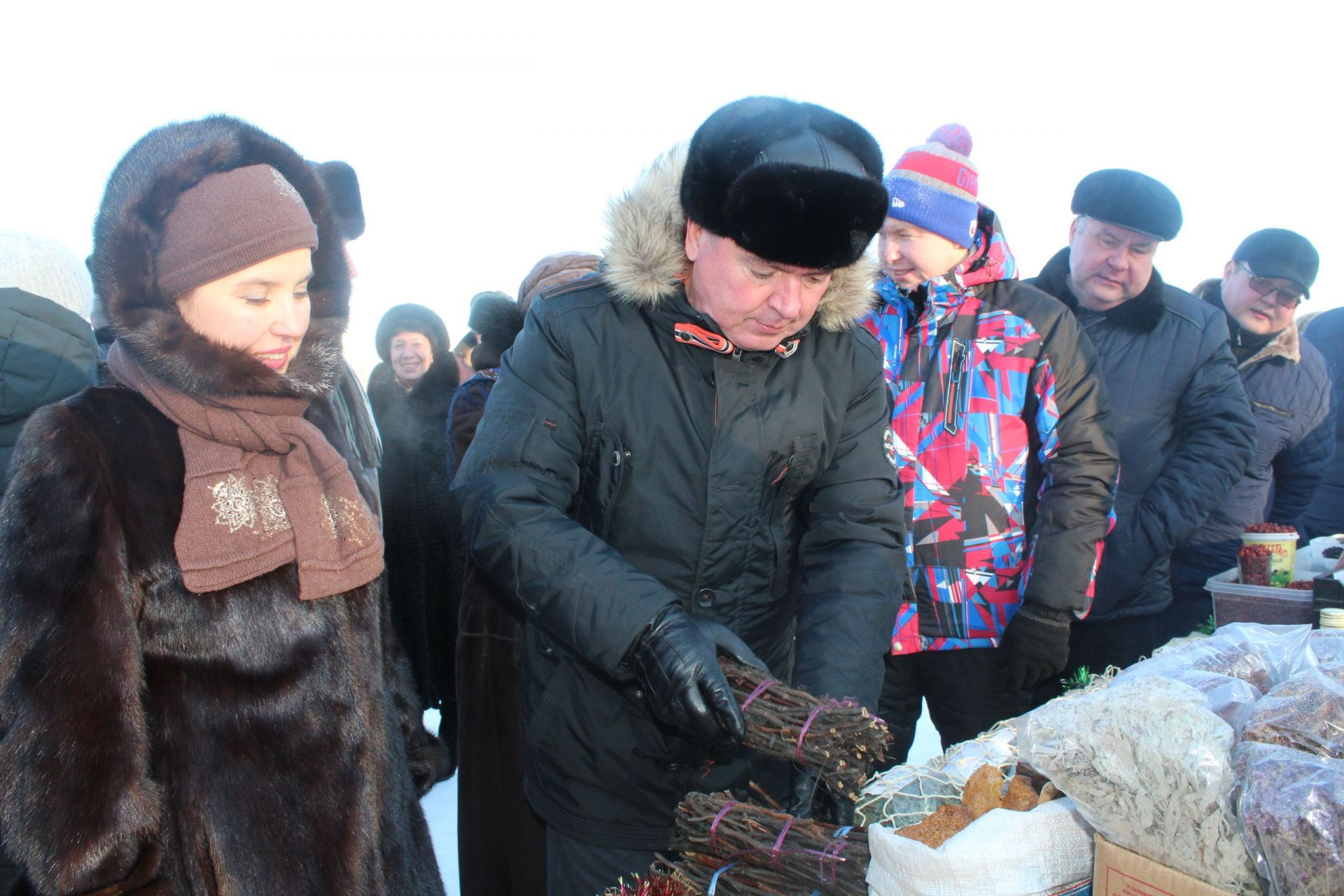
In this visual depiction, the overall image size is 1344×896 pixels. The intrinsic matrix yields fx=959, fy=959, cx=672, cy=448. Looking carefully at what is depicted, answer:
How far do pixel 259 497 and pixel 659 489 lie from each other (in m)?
0.75

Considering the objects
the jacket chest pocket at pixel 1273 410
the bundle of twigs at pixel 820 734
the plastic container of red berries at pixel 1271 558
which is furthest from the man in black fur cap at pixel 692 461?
the jacket chest pocket at pixel 1273 410

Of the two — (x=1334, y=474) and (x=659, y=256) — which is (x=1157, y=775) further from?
(x=1334, y=474)

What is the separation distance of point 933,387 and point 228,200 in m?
1.82

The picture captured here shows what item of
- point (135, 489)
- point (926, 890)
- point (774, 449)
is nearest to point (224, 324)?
point (135, 489)

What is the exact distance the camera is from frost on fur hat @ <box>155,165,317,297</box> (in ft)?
5.51

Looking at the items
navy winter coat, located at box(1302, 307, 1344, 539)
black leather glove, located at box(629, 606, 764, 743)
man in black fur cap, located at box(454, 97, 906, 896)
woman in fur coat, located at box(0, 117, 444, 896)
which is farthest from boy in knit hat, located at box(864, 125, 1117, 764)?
navy winter coat, located at box(1302, 307, 1344, 539)

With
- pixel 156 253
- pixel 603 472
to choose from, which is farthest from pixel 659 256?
pixel 156 253

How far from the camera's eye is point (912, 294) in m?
2.76

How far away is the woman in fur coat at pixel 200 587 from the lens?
4.77ft

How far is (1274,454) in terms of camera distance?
412cm

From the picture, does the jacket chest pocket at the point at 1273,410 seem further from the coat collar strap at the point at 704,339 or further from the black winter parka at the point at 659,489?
the coat collar strap at the point at 704,339

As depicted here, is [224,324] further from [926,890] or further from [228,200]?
[926,890]

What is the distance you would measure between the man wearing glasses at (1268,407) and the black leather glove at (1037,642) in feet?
4.03

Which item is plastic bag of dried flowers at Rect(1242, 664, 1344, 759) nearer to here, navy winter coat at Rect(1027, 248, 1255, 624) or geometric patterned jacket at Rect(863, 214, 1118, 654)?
geometric patterned jacket at Rect(863, 214, 1118, 654)
